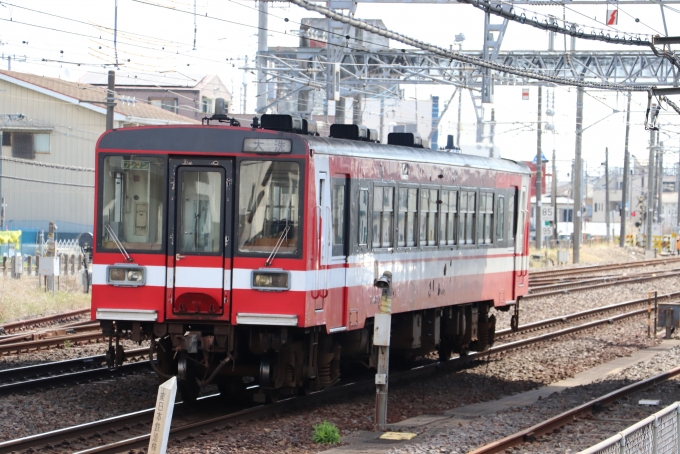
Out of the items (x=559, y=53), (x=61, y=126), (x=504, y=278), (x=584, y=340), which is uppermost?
(x=559, y=53)

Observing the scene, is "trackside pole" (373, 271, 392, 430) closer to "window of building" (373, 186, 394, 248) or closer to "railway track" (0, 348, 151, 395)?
"window of building" (373, 186, 394, 248)

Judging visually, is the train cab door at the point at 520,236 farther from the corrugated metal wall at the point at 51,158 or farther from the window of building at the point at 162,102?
the window of building at the point at 162,102

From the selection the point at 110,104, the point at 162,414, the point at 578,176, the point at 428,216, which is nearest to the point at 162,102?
the point at 578,176

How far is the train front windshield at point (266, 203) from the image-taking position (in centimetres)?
1105

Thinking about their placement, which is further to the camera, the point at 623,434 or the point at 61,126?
the point at 61,126

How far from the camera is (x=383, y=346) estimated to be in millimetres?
11195

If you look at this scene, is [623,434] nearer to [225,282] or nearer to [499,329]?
[225,282]

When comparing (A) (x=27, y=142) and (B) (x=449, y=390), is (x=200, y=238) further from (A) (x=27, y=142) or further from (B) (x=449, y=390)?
(A) (x=27, y=142)

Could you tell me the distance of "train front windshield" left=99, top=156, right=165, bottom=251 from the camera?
36.8 ft

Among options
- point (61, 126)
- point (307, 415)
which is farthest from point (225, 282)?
point (61, 126)

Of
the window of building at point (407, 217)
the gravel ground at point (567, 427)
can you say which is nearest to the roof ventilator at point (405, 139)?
the window of building at point (407, 217)

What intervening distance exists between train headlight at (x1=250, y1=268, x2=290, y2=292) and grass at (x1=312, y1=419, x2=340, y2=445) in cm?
151

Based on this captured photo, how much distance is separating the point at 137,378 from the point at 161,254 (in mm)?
2695

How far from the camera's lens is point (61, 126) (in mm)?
36125
